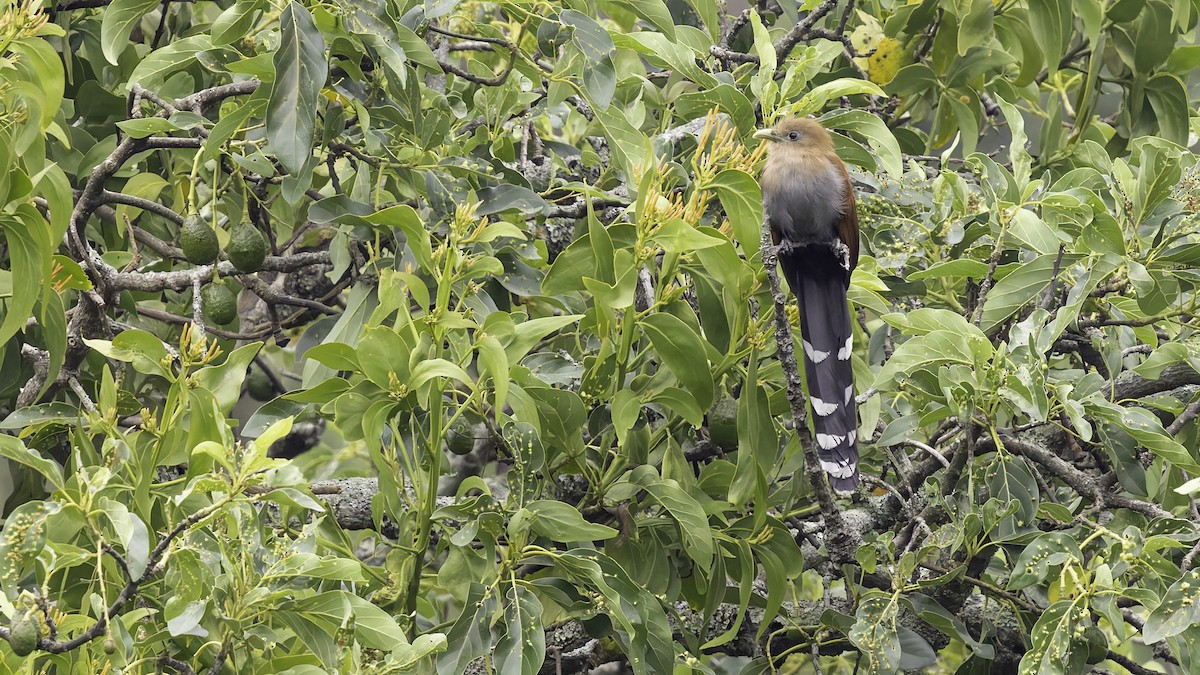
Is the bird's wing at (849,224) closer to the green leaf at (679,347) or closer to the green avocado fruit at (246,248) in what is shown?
the green leaf at (679,347)

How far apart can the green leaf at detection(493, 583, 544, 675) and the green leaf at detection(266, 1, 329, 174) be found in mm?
941

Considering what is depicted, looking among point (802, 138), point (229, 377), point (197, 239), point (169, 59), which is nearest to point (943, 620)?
point (802, 138)

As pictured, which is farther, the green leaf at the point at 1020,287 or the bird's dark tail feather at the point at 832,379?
the bird's dark tail feather at the point at 832,379

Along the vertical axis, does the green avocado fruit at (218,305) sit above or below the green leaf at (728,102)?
below

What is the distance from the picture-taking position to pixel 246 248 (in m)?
2.71

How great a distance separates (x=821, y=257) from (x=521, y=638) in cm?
157

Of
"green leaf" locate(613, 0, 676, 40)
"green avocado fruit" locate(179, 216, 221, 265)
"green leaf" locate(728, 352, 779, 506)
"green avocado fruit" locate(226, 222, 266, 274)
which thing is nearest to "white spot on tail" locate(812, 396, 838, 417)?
"green leaf" locate(728, 352, 779, 506)

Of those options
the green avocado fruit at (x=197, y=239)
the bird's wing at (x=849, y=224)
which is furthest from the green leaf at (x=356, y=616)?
the bird's wing at (x=849, y=224)

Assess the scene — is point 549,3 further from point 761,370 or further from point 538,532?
point 538,532

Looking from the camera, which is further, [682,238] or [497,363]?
[682,238]

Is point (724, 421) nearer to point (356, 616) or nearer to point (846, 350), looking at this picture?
point (846, 350)

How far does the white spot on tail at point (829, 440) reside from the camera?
2580 millimetres

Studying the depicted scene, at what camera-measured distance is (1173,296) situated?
101 inches

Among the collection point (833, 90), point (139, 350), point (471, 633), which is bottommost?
point (471, 633)
